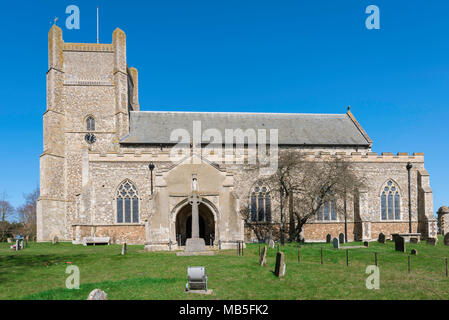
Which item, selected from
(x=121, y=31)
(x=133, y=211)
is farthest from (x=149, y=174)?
(x=121, y=31)

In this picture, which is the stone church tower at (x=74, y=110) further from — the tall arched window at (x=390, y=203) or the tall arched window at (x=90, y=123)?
the tall arched window at (x=390, y=203)

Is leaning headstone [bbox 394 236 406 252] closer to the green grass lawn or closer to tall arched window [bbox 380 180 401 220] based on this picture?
the green grass lawn

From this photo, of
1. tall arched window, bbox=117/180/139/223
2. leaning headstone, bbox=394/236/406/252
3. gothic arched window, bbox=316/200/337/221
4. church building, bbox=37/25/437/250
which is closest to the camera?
leaning headstone, bbox=394/236/406/252

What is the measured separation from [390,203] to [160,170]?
18.1m

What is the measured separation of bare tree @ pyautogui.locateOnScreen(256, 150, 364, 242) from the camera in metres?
23.3

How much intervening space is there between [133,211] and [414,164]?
22.0 m

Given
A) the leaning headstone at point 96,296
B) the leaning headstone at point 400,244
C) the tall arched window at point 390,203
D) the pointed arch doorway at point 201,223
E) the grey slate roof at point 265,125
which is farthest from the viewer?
the grey slate roof at point 265,125

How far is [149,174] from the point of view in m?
26.2

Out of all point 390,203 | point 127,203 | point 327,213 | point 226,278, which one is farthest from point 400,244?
point 127,203

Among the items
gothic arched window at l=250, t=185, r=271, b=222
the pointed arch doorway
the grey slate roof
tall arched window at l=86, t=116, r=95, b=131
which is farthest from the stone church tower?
gothic arched window at l=250, t=185, r=271, b=222

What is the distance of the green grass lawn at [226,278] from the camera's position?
9.10 m

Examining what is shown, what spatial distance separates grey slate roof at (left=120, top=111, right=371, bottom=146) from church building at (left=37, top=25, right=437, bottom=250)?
99 mm

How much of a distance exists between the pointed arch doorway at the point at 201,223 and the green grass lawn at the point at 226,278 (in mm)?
6909

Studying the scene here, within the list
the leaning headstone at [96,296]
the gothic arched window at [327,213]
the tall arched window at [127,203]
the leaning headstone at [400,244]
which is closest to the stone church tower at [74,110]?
the tall arched window at [127,203]
